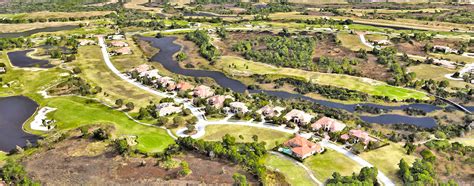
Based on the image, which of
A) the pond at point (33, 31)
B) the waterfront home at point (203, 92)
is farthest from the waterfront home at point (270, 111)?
the pond at point (33, 31)

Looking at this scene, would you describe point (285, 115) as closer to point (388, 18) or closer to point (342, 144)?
point (342, 144)

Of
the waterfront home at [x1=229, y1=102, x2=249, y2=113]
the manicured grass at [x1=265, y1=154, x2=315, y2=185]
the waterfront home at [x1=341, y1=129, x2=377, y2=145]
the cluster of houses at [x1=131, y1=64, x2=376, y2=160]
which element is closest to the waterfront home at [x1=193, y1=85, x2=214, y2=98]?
the cluster of houses at [x1=131, y1=64, x2=376, y2=160]

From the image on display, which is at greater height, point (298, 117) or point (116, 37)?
point (298, 117)

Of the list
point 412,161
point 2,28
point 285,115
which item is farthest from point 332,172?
point 2,28

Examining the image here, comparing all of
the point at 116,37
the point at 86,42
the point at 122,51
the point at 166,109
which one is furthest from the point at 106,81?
the point at 116,37

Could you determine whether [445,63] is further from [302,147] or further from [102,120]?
[102,120]
